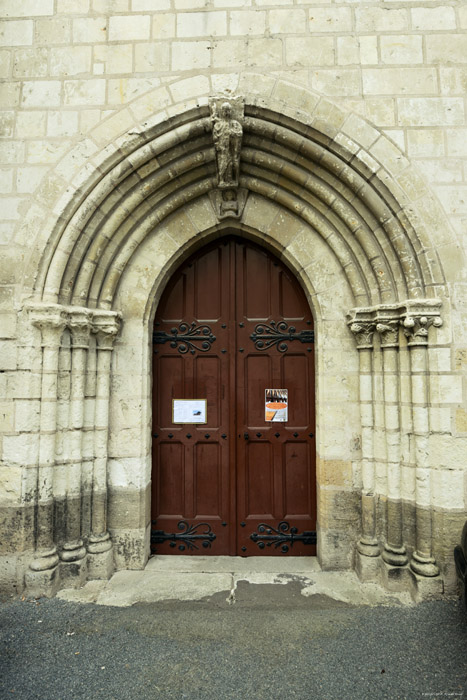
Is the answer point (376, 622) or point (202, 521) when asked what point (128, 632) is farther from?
point (376, 622)

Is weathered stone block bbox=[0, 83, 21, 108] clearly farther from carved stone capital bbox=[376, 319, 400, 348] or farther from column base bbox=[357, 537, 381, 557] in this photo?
column base bbox=[357, 537, 381, 557]

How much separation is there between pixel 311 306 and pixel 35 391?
2389 millimetres

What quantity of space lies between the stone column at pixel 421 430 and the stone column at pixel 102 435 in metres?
2.36

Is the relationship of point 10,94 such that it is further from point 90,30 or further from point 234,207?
point 234,207

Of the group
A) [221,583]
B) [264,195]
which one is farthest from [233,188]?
[221,583]

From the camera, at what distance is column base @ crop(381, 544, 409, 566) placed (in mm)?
3086

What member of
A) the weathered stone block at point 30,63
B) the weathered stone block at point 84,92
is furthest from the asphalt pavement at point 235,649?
the weathered stone block at point 30,63

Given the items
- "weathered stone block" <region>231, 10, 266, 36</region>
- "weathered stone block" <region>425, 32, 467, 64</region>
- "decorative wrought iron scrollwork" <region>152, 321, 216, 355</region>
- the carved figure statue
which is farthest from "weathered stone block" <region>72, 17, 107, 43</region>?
"weathered stone block" <region>425, 32, 467, 64</region>

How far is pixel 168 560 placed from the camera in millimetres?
3543

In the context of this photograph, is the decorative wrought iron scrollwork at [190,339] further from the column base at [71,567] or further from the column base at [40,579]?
the column base at [40,579]

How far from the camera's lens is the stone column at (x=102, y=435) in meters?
3.30

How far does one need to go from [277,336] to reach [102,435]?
1.74 m

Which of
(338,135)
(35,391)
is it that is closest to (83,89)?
(338,135)

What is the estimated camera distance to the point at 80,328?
10.7 ft
